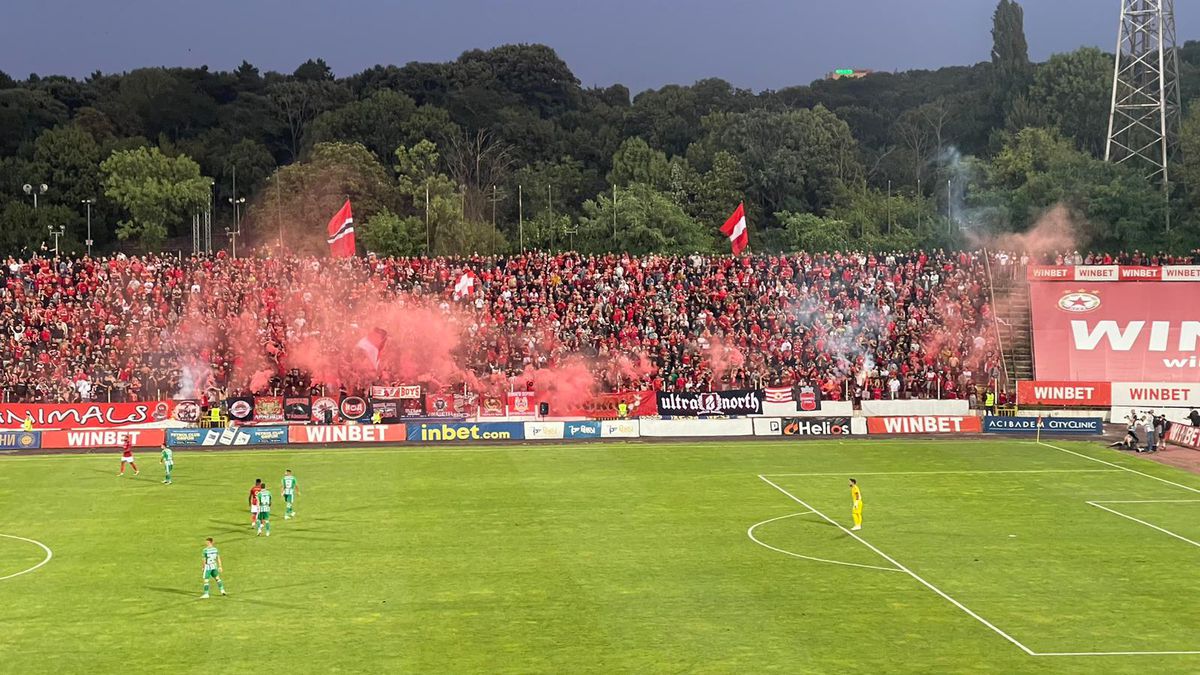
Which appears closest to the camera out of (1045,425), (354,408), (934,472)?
(934,472)

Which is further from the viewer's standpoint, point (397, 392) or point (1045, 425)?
point (397, 392)

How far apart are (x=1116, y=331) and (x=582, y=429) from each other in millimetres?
30703

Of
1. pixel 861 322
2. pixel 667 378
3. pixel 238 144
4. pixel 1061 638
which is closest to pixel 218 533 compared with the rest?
pixel 1061 638

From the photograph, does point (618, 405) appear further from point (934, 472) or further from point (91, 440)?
point (91, 440)

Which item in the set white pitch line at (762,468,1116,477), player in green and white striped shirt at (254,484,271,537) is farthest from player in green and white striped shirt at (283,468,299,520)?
white pitch line at (762,468,1116,477)

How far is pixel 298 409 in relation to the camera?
199 feet

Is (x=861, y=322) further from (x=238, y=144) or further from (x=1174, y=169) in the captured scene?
(x=238, y=144)

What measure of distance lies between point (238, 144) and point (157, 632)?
364ft

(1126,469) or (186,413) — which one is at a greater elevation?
(186,413)

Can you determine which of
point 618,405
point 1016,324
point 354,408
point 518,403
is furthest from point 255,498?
point 1016,324

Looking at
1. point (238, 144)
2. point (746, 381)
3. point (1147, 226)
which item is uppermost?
point (238, 144)

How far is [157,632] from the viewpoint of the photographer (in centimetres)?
2641

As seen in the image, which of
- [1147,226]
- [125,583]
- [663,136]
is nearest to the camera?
[125,583]

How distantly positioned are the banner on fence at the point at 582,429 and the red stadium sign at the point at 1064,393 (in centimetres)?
2103
